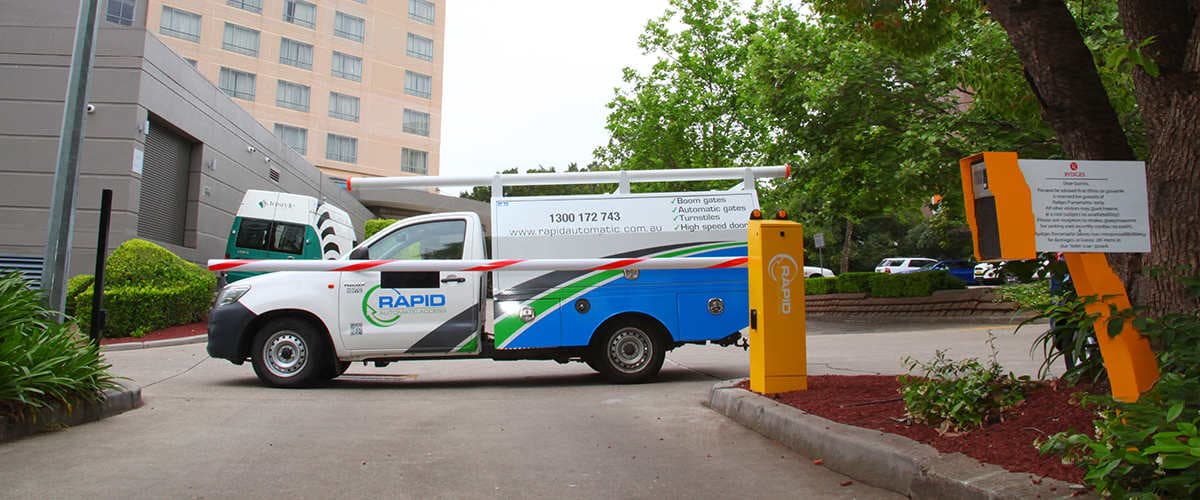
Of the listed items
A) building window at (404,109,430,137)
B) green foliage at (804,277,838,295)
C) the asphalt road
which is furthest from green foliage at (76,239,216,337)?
building window at (404,109,430,137)

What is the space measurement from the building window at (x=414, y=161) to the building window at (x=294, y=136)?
611cm

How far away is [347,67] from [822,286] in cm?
3547

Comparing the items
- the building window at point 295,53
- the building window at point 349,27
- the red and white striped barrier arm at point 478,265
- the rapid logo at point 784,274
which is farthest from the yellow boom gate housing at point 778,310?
the building window at point 349,27

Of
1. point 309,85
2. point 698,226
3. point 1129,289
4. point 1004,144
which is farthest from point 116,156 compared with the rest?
point 309,85

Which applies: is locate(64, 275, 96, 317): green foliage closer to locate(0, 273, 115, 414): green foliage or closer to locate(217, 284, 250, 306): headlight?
locate(217, 284, 250, 306): headlight

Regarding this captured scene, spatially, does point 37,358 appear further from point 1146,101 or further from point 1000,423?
point 1146,101

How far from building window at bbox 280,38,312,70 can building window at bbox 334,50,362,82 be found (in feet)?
5.33

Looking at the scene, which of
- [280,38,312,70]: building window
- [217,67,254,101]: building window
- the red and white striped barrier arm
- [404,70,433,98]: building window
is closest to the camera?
the red and white striped barrier arm

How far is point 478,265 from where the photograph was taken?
8.87 meters

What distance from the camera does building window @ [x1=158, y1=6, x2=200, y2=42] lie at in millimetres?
44344

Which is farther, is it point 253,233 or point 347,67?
point 347,67

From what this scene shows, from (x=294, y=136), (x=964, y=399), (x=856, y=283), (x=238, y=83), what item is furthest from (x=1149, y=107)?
(x=294, y=136)

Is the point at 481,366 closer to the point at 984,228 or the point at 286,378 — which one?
the point at 286,378

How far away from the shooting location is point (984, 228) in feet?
14.3
